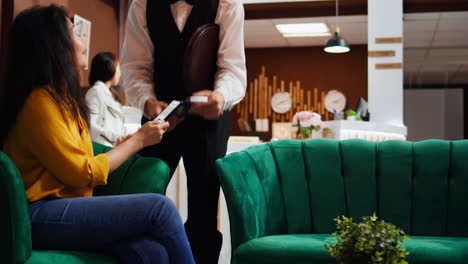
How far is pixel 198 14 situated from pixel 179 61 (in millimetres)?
191

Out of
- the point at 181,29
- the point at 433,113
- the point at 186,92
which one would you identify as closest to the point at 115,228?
the point at 186,92

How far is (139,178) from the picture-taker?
6.18 ft

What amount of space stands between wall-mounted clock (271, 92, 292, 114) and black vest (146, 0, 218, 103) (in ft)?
26.6

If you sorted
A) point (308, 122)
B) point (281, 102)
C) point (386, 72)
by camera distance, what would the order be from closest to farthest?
point (308, 122) → point (386, 72) → point (281, 102)

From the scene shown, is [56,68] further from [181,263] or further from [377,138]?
[377,138]

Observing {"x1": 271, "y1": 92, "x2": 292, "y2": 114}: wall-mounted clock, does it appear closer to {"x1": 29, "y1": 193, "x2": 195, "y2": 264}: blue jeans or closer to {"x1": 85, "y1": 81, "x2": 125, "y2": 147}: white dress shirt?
{"x1": 85, "y1": 81, "x2": 125, "y2": 147}: white dress shirt

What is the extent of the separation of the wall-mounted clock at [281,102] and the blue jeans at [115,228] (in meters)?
8.54

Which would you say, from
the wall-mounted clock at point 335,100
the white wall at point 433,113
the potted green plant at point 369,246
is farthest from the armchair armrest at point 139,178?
the white wall at point 433,113

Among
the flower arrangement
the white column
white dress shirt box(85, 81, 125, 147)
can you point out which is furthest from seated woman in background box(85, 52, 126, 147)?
the white column

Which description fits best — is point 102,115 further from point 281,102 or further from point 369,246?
point 281,102

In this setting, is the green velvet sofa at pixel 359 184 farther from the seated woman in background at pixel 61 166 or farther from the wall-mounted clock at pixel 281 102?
the wall-mounted clock at pixel 281 102

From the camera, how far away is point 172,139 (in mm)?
1935

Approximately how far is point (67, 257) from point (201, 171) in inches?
23.6

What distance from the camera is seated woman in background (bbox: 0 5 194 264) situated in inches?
60.3
